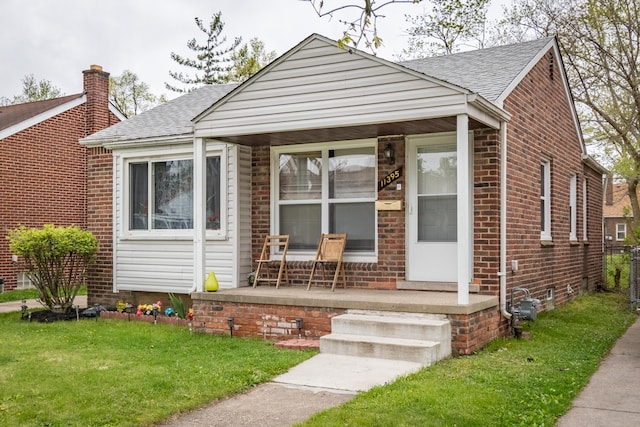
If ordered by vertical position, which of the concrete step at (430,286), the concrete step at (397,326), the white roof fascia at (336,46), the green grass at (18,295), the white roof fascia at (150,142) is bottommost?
the green grass at (18,295)

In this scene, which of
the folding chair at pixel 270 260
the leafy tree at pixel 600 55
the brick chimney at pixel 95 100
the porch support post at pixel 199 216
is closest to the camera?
the porch support post at pixel 199 216

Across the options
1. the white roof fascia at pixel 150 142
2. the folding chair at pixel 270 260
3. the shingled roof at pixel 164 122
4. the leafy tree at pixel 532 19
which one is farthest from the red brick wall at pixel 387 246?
the leafy tree at pixel 532 19

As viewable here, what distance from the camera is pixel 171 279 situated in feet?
36.4

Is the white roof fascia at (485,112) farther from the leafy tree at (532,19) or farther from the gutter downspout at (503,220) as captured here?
the leafy tree at (532,19)

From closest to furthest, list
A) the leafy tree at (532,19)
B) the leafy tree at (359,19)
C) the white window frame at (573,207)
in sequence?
the leafy tree at (359,19)
the white window frame at (573,207)
the leafy tree at (532,19)

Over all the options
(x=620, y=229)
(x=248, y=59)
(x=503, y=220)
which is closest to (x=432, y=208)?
(x=503, y=220)

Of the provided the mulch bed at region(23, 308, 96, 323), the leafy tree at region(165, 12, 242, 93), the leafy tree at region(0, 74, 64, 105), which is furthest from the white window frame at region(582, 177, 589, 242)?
the leafy tree at region(0, 74, 64, 105)

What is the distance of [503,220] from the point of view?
837 centimetres

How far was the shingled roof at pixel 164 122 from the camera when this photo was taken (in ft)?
36.8

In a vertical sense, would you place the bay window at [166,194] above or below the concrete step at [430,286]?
above

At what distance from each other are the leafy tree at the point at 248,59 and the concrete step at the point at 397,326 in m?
24.9

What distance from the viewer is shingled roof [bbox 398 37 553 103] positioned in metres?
8.69

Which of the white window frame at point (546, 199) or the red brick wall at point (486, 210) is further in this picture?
the white window frame at point (546, 199)

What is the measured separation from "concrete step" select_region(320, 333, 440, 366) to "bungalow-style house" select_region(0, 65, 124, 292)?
1195cm
